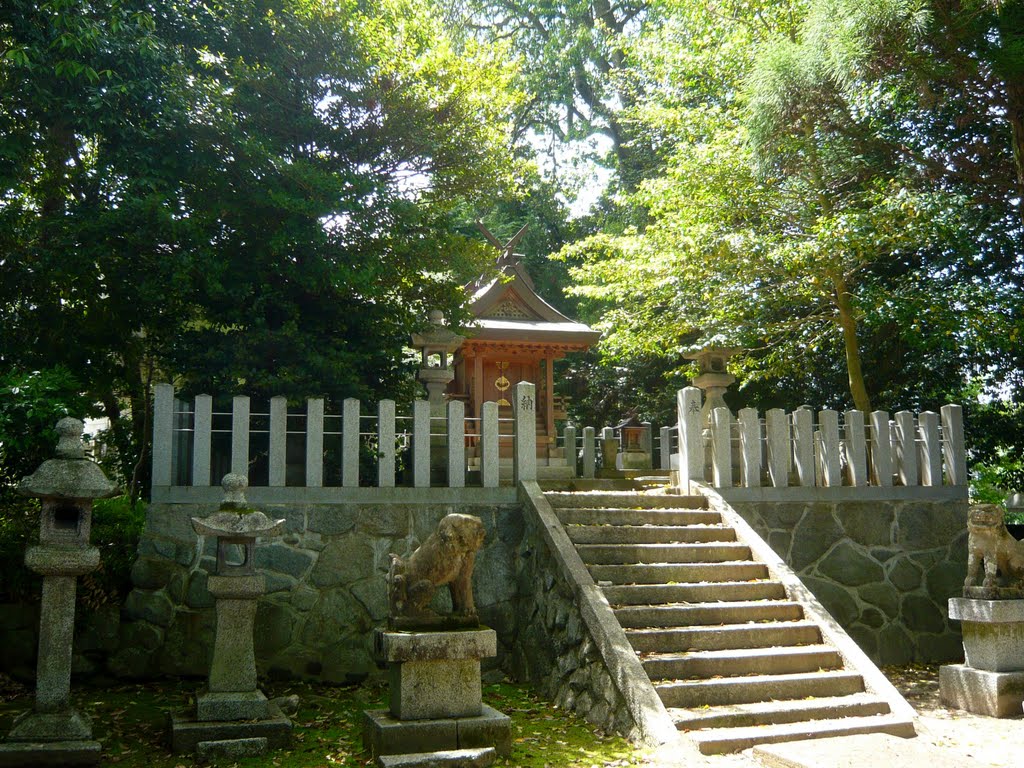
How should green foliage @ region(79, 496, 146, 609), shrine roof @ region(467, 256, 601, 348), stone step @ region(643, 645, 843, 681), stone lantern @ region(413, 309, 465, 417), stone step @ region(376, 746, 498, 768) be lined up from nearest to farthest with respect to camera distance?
stone step @ region(376, 746, 498, 768) < stone step @ region(643, 645, 843, 681) < green foliage @ region(79, 496, 146, 609) < stone lantern @ region(413, 309, 465, 417) < shrine roof @ region(467, 256, 601, 348)

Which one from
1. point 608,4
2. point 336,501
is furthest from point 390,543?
point 608,4

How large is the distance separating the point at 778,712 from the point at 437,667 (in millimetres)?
2715

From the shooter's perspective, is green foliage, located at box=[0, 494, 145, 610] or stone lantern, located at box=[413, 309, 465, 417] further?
stone lantern, located at box=[413, 309, 465, 417]

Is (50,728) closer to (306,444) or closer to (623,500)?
(306,444)

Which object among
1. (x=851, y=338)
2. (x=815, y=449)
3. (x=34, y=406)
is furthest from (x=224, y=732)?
(x=851, y=338)

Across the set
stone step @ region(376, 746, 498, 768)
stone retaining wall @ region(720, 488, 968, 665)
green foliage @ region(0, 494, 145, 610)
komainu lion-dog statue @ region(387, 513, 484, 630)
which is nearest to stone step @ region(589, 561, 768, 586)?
stone retaining wall @ region(720, 488, 968, 665)

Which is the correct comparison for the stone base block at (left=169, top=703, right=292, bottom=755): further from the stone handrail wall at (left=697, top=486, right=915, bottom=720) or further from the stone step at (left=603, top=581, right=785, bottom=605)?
the stone handrail wall at (left=697, top=486, right=915, bottom=720)

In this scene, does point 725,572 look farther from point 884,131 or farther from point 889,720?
point 884,131

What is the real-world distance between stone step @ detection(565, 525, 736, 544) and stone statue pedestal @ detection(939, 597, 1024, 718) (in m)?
2.36

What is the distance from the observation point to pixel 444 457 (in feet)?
32.6

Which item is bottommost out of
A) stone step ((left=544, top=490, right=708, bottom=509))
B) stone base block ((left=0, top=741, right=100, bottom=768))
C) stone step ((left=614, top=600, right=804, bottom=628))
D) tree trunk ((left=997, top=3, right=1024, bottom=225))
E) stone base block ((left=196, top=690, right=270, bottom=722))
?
stone base block ((left=0, top=741, right=100, bottom=768))

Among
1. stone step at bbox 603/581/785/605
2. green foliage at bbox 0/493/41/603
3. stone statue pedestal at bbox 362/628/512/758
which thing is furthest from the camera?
green foliage at bbox 0/493/41/603

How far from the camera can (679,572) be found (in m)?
8.41

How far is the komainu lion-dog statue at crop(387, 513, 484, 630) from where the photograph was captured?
6355mm
